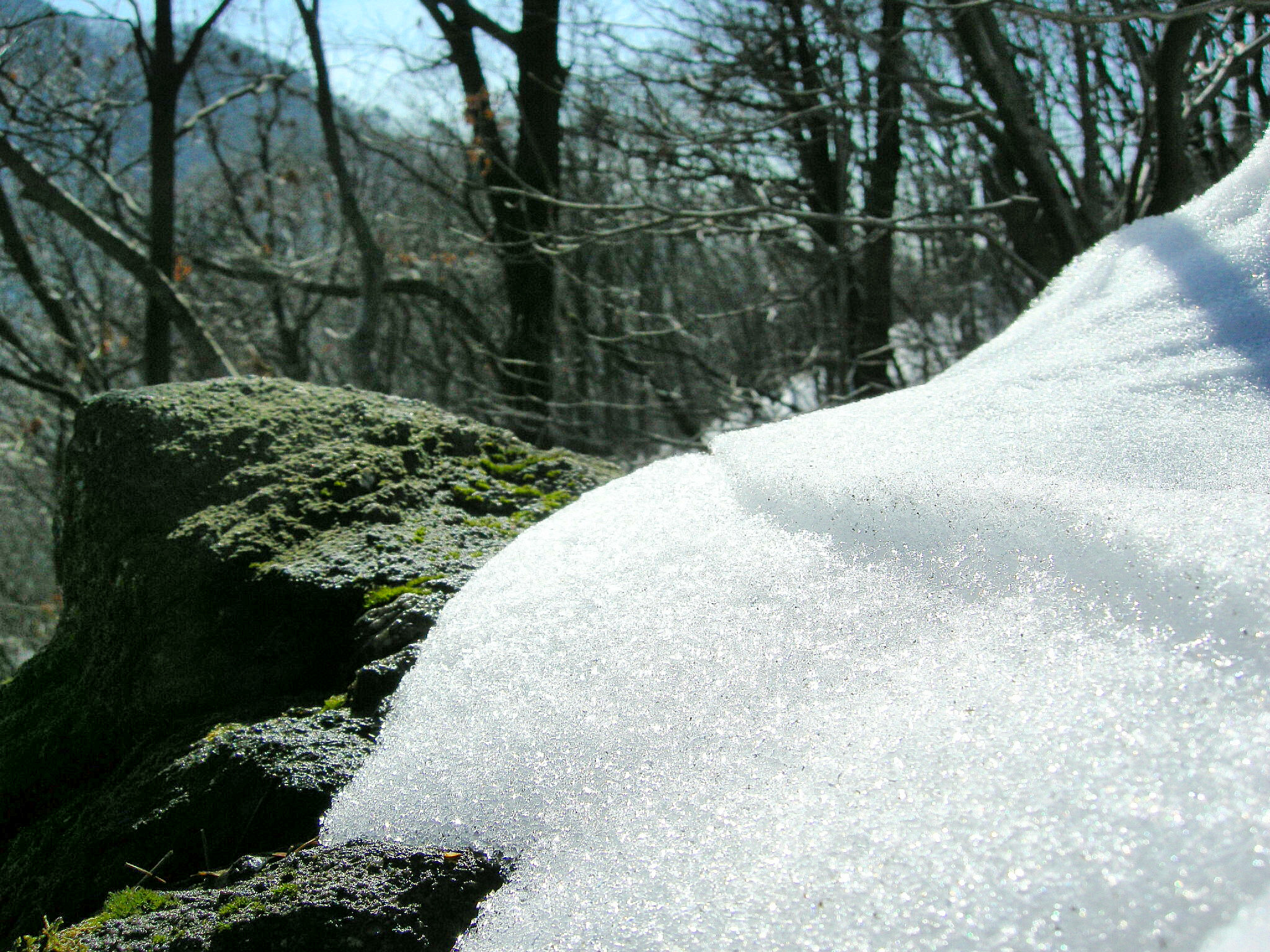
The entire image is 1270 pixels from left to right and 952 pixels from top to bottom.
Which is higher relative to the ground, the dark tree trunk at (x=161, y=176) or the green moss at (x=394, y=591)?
the dark tree trunk at (x=161, y=176)

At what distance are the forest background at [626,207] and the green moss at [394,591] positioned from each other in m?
0.69

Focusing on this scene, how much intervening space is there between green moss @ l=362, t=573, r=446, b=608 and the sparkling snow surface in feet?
0.40

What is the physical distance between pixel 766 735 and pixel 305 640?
0.81 m

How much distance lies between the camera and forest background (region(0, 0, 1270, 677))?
309cm

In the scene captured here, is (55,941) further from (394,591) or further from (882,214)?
(882,214)

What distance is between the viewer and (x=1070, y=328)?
141 centimetres

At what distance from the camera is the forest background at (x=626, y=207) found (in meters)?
3.09

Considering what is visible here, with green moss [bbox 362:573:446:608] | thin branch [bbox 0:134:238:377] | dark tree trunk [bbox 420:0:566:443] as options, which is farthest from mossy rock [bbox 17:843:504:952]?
dark tree trunk [bbox 420:0:566:443]

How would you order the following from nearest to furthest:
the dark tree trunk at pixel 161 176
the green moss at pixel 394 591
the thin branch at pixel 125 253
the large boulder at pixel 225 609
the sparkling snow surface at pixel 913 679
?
the sparkling snow surface at pixel 913 679 < the large boulder at pixel 225 609 < the green moss at pixel 394 591 < the thin branch at pixel 125 253 < the dark tree trunk at pixel 161 176

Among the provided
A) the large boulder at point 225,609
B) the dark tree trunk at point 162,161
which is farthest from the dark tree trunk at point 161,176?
the large boulder at point 225,609

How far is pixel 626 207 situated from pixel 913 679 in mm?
2651

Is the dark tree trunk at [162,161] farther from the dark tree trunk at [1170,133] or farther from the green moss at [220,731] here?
the dark tree trunk at [1170,133]

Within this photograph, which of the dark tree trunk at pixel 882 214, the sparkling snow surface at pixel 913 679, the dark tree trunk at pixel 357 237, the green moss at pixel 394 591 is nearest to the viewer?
the sparkling snow surface at pixel 913 679

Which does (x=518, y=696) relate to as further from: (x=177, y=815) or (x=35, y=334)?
(x=35, y=334)
